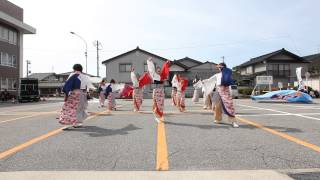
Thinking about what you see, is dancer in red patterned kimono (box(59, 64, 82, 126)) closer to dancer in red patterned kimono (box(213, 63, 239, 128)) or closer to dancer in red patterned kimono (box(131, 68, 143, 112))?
dancer in red patterned kimono (box(213, 63, 239, 128))

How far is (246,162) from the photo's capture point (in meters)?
5.63

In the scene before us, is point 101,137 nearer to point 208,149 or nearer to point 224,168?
point 208,149

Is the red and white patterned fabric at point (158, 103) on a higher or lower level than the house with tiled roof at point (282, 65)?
lower

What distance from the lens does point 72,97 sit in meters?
10.3

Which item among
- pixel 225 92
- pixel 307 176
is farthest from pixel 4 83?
pixel 307 176

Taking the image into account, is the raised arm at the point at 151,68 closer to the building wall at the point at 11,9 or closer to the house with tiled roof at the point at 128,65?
the building wall at the point at 11,9

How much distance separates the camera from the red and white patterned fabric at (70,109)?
→ 1000 centimetres

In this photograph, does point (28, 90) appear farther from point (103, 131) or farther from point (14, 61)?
point (103, 131)

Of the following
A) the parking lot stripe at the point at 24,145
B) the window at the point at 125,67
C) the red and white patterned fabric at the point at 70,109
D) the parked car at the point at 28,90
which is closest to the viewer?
the parking lot stripe at the point at 24,145

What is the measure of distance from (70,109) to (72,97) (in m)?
0.33

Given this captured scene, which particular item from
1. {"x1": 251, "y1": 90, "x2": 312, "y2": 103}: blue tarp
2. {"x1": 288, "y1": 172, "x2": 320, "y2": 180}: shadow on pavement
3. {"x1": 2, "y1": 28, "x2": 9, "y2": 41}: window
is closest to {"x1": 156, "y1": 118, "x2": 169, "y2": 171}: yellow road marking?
{"x1": 288, "y1": 172, "x2": 320, "y2": 180}: shadow on pavement

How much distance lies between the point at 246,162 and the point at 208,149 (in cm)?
109

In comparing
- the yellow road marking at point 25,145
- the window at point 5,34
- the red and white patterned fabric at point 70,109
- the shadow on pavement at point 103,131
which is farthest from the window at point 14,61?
the yellow road marking at point 25,145

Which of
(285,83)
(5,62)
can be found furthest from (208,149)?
(285,83)
